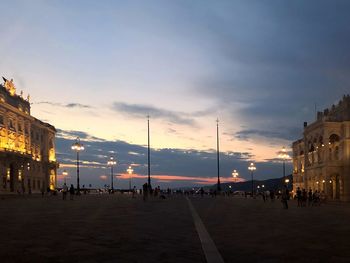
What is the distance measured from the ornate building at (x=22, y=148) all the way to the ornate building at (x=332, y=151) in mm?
52549

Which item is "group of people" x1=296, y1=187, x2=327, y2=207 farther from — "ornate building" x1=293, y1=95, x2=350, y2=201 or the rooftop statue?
the rooftop statue

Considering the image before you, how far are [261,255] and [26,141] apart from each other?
Answer: 317 ft

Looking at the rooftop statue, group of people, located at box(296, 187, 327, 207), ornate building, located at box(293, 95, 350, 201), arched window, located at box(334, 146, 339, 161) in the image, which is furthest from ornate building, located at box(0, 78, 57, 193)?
group of people, located at box(296, 187, 327, 207)

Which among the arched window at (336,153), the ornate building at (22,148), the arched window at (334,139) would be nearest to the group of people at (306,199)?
the arched window at (336,153)

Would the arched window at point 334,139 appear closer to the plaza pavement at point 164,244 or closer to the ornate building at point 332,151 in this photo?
the ornate building at point 332,151

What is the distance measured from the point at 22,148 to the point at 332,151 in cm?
6397

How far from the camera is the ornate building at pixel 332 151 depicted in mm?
59562

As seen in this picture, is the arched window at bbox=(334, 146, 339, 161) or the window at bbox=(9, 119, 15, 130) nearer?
the arched window at bbox=(334, 146, 339, 161)

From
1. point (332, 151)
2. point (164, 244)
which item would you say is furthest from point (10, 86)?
point (164, 244)

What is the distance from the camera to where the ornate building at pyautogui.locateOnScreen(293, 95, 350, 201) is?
195ft

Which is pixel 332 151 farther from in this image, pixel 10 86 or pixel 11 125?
pixel 10 86

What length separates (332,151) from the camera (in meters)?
64.0

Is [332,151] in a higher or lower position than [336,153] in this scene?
higher

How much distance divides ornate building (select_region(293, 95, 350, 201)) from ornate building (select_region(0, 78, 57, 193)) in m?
52.5
